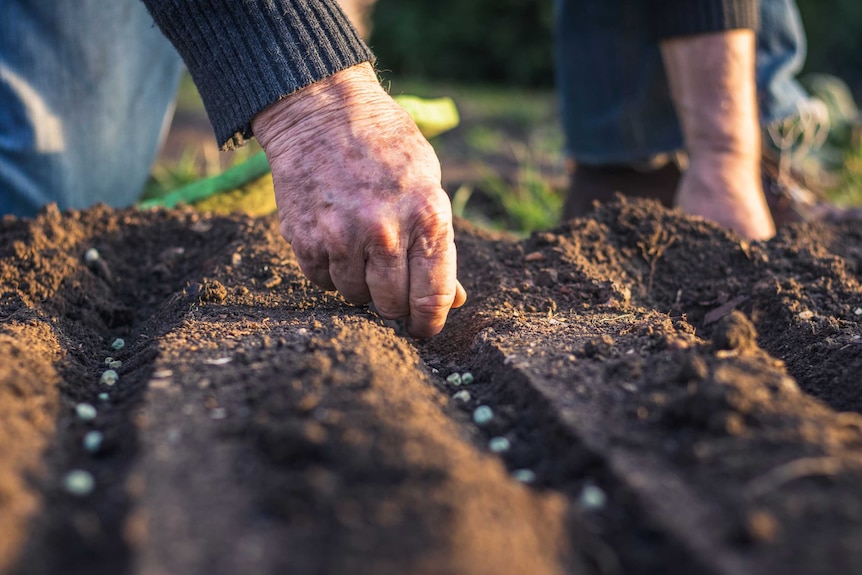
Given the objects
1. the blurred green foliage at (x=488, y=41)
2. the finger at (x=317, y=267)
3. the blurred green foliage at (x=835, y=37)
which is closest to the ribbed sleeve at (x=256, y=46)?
the finger at (x=317, y=267)

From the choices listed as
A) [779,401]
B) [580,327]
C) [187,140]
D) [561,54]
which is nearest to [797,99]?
[561,54]

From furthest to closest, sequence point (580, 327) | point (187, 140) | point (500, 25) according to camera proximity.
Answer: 1. point (500, 25)
2. point (187, 140)
3. point (580, 327)

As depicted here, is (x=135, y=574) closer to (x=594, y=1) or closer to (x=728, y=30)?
(x=728, y=30)

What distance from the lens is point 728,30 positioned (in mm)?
2422

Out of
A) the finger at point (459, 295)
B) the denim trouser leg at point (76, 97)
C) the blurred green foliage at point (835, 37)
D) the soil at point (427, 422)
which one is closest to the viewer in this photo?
the soil at point (427, 422)

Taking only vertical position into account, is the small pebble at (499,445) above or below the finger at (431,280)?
below

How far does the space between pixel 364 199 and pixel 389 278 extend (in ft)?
0.56

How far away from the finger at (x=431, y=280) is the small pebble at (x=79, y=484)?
0.72 metres

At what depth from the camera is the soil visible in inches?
36.1

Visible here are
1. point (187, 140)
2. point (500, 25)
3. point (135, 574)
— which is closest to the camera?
point (135, 574)

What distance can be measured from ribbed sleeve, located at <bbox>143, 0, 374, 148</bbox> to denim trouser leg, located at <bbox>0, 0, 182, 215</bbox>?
981mm

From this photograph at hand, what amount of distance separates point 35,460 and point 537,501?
2.25ft

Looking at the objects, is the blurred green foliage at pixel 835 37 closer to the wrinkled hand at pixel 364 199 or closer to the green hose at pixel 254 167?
the green hose at pixel 254 167

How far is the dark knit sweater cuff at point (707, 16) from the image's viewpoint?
2.40 m
